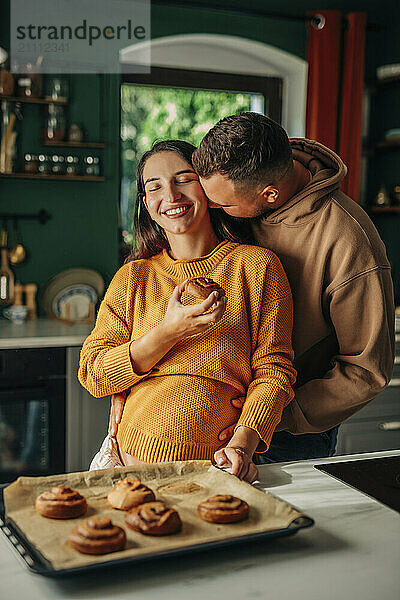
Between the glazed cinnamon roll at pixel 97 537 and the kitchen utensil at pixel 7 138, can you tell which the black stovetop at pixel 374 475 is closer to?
the glazed cinnamon roll at pixel 97 537

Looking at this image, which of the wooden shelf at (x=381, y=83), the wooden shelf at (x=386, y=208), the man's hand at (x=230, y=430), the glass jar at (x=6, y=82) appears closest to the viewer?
the man's hand at (x=230, y=430)

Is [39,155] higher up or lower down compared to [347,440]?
higher up

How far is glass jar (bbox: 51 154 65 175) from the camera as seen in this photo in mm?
3646

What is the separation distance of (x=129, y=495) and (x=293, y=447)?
2.41ft

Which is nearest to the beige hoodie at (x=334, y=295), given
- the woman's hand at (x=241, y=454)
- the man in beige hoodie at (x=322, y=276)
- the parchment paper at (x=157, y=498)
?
the man in beige hoodie at (x=322, y=276)

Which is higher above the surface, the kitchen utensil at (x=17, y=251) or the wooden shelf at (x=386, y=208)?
the wooden shelf at (x=386, y=208)

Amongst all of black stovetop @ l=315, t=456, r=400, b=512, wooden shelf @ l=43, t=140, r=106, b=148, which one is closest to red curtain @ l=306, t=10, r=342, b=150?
wooden shelf @ l=43, t=140, r=106, b=148

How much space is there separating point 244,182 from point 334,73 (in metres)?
2.86

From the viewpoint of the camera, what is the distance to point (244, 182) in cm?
150

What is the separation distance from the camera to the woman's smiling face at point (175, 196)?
1.56m

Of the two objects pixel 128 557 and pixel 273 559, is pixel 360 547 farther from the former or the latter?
pixel 128 557

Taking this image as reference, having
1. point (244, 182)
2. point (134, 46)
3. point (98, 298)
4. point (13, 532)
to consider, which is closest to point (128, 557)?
point (13, 532)

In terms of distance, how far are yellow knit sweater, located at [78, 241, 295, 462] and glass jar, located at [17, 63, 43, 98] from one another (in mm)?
2305

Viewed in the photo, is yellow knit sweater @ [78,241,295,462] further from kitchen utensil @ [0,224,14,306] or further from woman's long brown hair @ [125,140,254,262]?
kitchen utensil @ [0,224,14,306]
